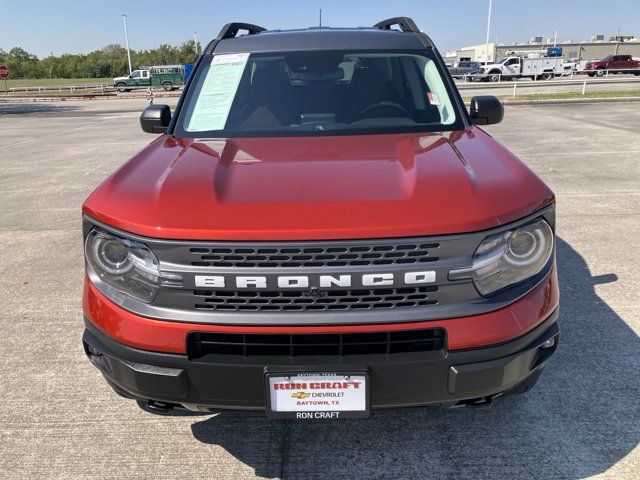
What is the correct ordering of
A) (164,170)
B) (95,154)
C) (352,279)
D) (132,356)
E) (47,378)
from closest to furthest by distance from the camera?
(352,279) < (132,356) < (164,170) < (47,378) < (95,154)

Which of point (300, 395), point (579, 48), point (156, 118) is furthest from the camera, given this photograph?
point (579, 48)

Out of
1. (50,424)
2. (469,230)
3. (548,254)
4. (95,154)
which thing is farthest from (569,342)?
(95,154)

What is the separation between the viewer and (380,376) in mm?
1909

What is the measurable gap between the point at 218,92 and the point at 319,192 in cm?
163

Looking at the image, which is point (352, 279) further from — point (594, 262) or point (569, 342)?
point (594, 262)

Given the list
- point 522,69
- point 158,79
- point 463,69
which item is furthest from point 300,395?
point 463,69

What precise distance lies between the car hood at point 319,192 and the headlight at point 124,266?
0.08 meters

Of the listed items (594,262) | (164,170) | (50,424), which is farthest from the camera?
(594,262)

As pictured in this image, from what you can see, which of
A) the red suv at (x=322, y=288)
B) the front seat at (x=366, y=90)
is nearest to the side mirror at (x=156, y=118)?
the front seat at (x=366, y=90)

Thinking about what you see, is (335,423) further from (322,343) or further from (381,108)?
(381,108)

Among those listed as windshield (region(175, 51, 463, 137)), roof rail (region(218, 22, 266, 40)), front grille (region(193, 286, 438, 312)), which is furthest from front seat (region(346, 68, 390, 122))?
front grille (region(193, 286, 438, 312))

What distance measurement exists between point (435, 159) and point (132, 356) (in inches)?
57.4

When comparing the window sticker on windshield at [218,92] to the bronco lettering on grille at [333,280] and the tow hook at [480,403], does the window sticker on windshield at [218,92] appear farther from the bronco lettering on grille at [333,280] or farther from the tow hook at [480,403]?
the tow hook at [480,403]

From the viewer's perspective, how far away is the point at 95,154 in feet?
37.5
